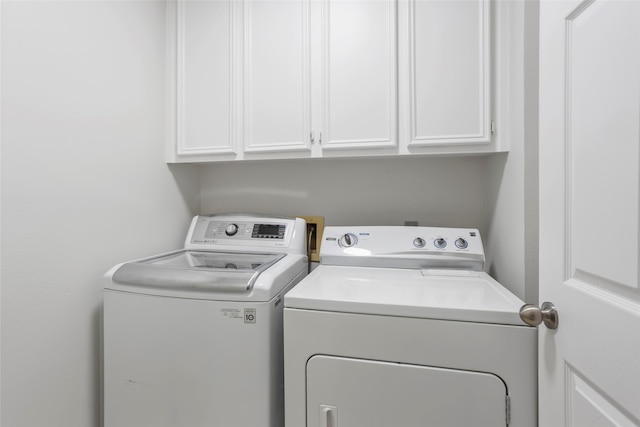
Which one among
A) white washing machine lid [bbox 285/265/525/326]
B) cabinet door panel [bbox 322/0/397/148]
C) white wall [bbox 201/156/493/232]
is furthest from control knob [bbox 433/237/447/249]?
cabinet door panel [bbox 322/0/397/148]

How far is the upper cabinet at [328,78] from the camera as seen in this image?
1295mm

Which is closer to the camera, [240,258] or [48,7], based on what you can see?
[48,7]

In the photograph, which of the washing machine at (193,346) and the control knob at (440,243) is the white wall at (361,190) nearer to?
the control knob at (440,243)

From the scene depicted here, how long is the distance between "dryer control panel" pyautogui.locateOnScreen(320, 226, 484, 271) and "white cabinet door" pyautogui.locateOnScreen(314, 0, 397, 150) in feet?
1.35

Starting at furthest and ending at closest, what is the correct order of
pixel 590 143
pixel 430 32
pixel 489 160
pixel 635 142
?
pixel 489 160
pixel 430 32
pixel 590 143
pixel 635 142

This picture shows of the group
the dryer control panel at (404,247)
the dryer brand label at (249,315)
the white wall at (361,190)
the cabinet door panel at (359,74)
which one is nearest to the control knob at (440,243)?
the dryer control panel at (404,247)

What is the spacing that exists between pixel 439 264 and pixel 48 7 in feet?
5.63

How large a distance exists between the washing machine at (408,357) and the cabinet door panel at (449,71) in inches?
25.1

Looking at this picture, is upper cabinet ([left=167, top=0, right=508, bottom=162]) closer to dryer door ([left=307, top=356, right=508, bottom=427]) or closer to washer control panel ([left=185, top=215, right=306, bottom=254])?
washer control panel ([left=185, top=215, right=306, bottom=254])

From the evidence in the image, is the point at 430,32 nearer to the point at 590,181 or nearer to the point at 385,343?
the point at 590,181

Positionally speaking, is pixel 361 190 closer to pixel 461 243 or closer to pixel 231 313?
pixel 461 243

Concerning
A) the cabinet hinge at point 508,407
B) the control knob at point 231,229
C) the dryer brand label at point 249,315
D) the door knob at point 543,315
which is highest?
the control knob at point 231,229

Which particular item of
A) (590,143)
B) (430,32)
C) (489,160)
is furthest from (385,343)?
(430,32)

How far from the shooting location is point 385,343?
36.9 inches
